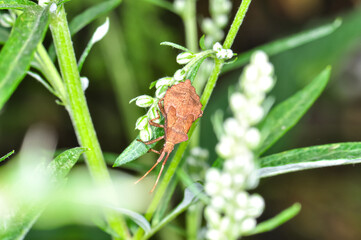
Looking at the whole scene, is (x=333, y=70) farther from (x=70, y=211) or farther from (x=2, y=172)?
(x=2, y=172)

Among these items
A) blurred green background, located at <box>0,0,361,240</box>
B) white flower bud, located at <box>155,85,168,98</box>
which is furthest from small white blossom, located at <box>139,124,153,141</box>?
blurred green background, located at <box>0,0,361,240</box>

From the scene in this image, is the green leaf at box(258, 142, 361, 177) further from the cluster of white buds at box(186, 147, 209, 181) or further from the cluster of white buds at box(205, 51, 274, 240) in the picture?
the cluster of white buds at box(186, 147, 209, 181)

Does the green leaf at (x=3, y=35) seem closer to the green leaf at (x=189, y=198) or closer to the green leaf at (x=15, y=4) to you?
the green leaf at (x=15, y=4)

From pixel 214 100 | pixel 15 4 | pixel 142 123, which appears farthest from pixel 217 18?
pixel 15 4

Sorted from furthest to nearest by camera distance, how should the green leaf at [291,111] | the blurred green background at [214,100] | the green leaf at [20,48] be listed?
the blurred green background at [214,100] < the green leaf at [291,111] < the green leaf at [20,48]

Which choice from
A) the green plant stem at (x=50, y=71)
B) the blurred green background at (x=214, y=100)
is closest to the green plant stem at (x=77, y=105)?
the green plant stem at (x=50, y=71)

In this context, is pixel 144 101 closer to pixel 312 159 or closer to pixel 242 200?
pixel 242 200

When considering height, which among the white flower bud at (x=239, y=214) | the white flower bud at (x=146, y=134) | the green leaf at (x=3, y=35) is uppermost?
the green leaf at (x=3, y=35)

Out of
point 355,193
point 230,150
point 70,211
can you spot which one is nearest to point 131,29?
point 70,211
